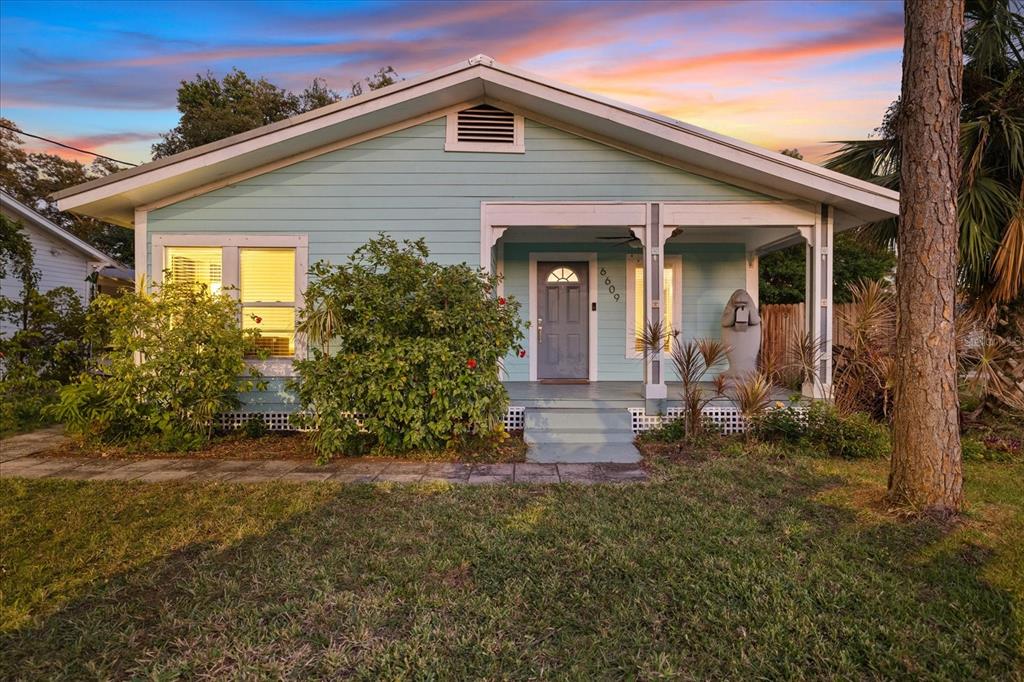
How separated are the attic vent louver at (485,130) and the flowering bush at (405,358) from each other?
6.15ft

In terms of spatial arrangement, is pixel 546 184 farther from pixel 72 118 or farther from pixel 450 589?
pixel 72 118

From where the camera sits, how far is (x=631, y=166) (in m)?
6.91

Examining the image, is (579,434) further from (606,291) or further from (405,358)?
(606,291)

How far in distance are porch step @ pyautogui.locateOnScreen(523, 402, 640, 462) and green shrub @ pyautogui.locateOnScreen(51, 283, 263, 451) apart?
11.2ft

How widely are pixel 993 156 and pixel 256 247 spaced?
9318 mm

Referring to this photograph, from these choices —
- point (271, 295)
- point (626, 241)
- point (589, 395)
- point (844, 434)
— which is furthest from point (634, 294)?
point (271, 295)

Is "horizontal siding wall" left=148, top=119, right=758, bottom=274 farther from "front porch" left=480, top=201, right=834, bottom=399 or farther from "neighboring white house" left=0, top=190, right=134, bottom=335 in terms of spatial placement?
"neighboring white house" left=0, top=190, right=134, bottom=335

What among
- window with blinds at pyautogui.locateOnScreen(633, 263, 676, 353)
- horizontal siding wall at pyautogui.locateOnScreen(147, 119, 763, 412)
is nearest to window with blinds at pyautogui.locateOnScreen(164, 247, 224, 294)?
horizontal siding wall at pyautogui.locateOnScreen(147, 119, 763, 412)

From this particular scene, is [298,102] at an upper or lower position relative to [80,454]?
upper

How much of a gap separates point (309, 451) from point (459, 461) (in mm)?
1846

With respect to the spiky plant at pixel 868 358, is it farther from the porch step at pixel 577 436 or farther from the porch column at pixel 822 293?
the porch step at pixel 577 436

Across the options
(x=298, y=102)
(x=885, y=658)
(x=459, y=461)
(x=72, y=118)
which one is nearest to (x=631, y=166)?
(x=459, y=461)

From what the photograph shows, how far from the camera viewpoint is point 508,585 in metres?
2.88

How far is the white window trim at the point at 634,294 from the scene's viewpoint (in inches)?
349
